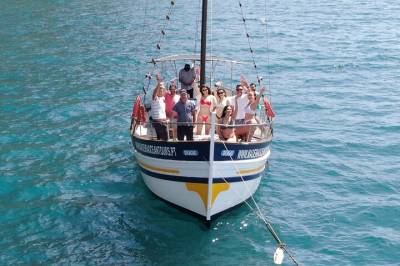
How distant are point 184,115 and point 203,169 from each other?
2.03 metres

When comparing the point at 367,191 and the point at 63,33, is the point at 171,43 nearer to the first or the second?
the point at 63,33

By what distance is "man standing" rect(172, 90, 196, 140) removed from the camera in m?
16.7

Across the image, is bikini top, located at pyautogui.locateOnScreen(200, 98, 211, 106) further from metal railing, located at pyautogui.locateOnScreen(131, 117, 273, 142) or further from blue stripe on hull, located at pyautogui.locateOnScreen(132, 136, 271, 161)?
blue stripe on hull, located at pyautogui.locateOnScreen(132, 136, 271, 161)

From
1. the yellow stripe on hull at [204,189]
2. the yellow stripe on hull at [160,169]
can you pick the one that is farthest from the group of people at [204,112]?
the yellow stripe on hull at [204,189]

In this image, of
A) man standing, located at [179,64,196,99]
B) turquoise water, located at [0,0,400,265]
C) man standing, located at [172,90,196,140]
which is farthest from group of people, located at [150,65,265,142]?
turquoise water, located at [0,0,400,265]

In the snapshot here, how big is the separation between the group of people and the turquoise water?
263 centimetres

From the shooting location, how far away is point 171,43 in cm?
4303

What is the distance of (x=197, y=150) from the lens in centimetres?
1559

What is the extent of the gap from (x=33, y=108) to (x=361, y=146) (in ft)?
52.7

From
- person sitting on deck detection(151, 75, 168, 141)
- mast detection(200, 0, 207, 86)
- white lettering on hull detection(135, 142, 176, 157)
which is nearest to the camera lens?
white lettering on hull detection(135, 142, 176, 157)

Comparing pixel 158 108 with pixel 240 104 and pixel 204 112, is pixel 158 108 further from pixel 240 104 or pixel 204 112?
pixel 240 104

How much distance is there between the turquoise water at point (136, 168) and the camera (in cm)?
1616

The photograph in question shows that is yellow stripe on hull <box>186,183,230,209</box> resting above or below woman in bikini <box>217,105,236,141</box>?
below

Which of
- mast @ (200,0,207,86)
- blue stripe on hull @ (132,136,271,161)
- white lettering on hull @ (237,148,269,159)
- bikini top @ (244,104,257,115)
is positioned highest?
mast @ (200,0,207,86)
